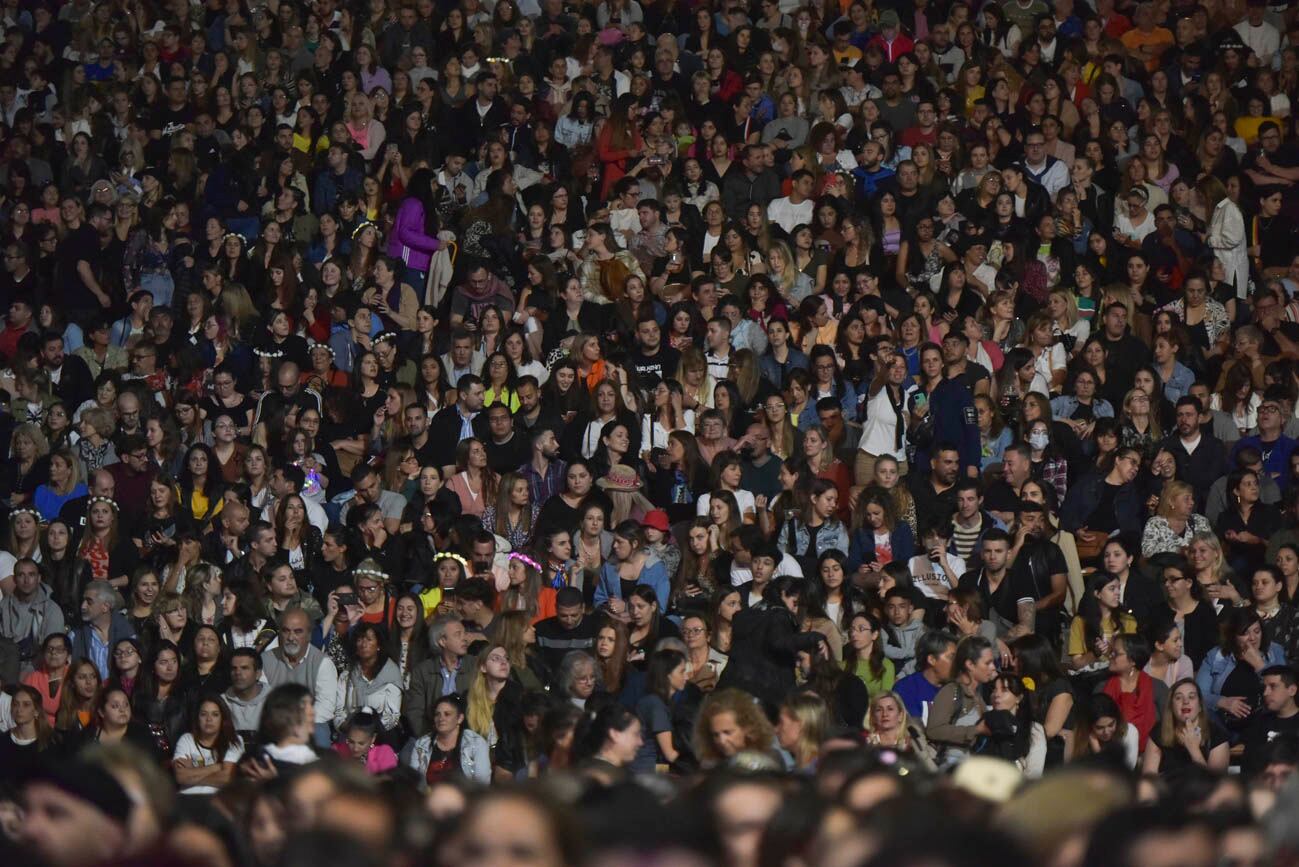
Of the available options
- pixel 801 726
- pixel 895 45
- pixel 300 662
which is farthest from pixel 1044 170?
pixel 801 726

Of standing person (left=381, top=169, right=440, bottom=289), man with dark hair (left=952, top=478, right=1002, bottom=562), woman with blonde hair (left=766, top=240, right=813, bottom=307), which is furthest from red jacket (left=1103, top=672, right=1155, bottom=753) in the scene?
standing person (left=381, top=169, right=440, bottom=289)

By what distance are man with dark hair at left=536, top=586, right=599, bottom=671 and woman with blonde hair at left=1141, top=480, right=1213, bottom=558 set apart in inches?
131

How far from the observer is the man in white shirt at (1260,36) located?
17.1 metres

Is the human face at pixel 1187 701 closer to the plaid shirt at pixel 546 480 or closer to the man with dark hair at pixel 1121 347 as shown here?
the man with dark hair at pixel 1121 347

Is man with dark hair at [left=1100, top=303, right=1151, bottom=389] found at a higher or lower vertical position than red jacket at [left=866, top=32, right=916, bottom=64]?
lower

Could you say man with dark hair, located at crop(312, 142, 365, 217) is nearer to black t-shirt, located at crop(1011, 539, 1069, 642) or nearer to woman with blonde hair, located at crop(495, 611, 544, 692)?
woman with blonde hair, located at crop(495, 611, 544, 692)

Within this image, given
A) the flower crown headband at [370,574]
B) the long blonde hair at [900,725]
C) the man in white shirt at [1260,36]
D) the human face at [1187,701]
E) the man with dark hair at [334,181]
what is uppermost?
the man in white shirt at [1260,36]

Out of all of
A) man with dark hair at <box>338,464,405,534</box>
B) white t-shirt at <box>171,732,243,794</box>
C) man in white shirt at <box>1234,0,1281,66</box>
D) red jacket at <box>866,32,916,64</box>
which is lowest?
white t-shirt at <box>171,732,243,794</box>

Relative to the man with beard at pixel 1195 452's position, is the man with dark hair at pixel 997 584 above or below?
below

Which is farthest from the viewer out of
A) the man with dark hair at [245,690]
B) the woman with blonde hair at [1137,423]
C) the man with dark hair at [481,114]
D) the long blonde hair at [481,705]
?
the man with dark hair at [481,114]

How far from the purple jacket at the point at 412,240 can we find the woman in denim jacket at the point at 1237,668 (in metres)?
7.07

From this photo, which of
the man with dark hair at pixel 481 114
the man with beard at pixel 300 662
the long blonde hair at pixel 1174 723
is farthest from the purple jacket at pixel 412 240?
the long blonde hair at pixel 1174 723

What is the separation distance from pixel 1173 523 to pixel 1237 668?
145 centimetres

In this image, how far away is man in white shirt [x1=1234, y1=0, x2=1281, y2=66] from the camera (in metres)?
17.1
